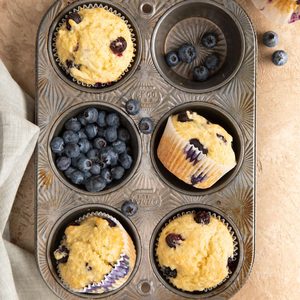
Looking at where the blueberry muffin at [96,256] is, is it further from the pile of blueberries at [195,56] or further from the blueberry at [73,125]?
the pile of blueberries at [195,56]

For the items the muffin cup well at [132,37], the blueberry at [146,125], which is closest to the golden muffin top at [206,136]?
the blueberry at [146,125]

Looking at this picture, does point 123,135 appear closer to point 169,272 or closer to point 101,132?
point 101,132

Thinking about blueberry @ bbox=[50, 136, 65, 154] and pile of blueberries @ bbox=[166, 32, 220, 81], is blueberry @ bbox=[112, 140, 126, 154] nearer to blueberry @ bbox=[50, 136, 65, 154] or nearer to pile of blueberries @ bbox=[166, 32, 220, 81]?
blueberry @ bbox=[50, 136, 65, 154]

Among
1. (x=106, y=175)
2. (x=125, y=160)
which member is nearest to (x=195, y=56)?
(x=125, y=160)

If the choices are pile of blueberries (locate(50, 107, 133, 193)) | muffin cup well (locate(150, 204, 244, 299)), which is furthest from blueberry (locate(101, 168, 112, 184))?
muffin cup well (locate(150, 204, 244, 299))

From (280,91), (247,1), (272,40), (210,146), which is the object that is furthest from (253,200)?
(247,1)

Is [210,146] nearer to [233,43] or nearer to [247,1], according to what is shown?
[233,43]
